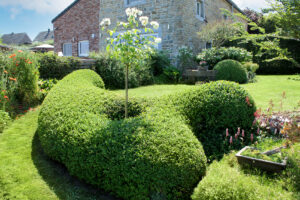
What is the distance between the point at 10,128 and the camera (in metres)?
5.03

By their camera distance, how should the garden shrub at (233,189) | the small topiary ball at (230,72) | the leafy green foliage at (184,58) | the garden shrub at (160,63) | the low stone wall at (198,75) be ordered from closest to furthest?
the garden shrub at (233,189) < the small topiary ball at (230,72) < the low stone wall at (198,75) < the garden shrub at (160,63) < the leafy green foliage at (184,58)

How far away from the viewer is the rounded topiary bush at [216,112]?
13.6 feet

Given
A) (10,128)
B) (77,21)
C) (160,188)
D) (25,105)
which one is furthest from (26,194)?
(77,21)

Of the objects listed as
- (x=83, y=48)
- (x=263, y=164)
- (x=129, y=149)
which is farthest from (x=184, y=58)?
(x=129, y=149)

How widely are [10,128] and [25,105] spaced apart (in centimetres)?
138

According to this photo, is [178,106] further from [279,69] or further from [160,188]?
[279,69]

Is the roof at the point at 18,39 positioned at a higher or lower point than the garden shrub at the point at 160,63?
higher

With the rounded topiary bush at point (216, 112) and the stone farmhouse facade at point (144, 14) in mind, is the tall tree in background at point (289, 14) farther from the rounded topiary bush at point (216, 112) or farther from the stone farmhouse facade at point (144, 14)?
the stone farmhouse facade at point (144, 14)

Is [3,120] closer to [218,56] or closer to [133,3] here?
[218,56]

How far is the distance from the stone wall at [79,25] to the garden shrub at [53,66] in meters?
8.25

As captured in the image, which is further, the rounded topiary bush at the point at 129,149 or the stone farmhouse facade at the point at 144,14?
the stone farmhouse facade at the point at 144,14

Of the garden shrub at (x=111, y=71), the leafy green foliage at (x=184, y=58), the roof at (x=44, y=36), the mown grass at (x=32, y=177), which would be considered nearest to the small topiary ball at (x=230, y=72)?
the leafy green foliage at (x=184, y=58)

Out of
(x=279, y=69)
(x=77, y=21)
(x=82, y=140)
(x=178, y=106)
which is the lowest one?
(x=82, y=140)

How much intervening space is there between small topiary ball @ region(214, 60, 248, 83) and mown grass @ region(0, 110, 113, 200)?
866 cm
